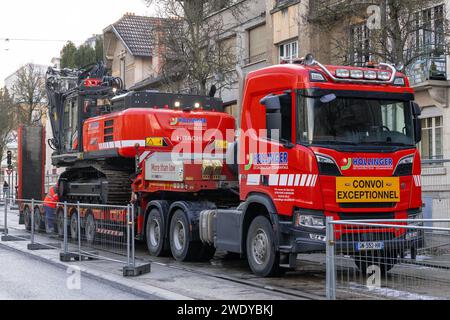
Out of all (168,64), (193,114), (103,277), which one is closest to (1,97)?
(168,64)

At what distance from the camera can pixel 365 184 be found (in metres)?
10.3

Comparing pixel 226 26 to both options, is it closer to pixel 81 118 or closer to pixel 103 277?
pixel 81 118

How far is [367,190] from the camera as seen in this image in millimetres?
10336

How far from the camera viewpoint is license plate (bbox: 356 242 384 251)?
7906mm

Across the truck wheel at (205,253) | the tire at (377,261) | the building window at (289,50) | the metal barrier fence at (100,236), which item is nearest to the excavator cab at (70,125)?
the metal barrier fence at (100,236)

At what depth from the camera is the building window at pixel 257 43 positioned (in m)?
30.6

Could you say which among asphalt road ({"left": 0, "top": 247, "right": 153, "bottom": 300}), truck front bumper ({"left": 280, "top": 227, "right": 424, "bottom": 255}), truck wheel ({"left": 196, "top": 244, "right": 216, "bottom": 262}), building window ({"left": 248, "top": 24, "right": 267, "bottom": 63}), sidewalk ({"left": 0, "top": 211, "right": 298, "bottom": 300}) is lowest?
asphalt road ({"left": 0, "top": 247, "right": 153, "bottom": 300})

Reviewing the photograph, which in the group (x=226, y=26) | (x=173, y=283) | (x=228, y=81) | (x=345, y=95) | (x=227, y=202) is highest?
(x=226, y=26)

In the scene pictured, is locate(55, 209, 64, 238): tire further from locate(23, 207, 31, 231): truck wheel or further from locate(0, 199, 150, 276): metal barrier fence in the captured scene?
locate(23, 207, 31, 231): truck wheel

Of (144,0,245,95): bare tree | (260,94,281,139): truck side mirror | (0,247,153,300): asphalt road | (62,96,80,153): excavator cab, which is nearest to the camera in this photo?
(0,247,153,300): asphalt road

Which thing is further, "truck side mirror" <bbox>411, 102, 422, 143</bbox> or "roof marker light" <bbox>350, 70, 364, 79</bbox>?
"truck side mirror" <bbox>411, 102, 422, 143</bbox>

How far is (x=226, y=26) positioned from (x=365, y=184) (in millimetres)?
22959

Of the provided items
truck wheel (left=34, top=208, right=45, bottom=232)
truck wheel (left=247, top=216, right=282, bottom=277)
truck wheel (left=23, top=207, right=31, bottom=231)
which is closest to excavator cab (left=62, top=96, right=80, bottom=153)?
truck wheel (left=34, top=208, right=45, bottom=232)
